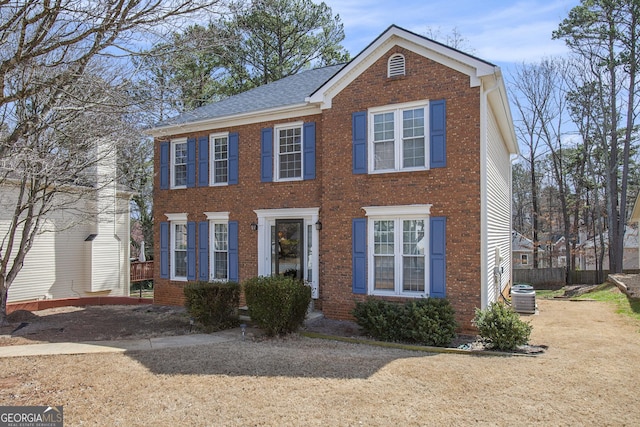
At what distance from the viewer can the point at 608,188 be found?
26062 millimetres

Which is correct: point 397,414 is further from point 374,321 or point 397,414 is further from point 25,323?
point 25,323

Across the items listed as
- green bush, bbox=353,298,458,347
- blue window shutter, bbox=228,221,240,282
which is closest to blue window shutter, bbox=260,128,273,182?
blue window shutter, bbox=228,221,240,282

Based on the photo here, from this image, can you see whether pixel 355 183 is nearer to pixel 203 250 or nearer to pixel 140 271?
pixel 203 250

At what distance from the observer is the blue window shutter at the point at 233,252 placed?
12953 mm

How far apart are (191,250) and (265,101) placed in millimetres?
5002

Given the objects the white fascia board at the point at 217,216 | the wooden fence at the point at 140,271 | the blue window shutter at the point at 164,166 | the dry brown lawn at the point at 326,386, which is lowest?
the dry brown lawn at the point at 326,386

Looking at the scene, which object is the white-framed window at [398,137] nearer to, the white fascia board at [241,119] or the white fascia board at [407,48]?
the white fascia board at [407,48]

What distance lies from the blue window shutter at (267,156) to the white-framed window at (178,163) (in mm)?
3058

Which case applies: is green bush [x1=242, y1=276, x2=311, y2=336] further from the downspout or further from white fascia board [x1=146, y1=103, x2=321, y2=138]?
white fascia board [x1=146, y1=103, x2=321, y2=138]

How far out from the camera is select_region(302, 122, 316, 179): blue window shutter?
39.1 ft

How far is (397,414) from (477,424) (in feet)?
2.82

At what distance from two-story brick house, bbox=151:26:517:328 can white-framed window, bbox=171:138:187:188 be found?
0.17 ft

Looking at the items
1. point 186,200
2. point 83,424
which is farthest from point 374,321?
point 186,200

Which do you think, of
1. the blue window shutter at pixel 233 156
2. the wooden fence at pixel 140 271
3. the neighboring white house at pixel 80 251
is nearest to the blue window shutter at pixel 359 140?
the blue window shutter at pixel 233 156
